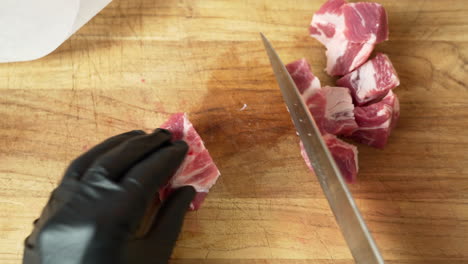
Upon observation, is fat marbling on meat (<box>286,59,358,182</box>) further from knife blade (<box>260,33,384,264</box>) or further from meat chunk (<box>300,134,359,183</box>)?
knife blade (<box>260,33,384,264</box>)

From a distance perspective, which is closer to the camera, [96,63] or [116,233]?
[116,233]

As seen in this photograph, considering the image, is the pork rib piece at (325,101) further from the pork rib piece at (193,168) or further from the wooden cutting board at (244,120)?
the pork rib piece at (193,168)

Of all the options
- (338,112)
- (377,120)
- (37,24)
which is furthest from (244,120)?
(37,24)

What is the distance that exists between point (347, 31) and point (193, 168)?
1.21 meters

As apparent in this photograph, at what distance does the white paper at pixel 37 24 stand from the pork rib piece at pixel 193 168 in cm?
87

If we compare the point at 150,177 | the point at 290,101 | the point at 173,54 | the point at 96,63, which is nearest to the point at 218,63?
the point at 173,54

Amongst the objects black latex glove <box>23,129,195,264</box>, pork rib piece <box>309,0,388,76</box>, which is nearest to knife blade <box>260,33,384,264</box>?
pork rib piece <box>309,0,388,76</box>

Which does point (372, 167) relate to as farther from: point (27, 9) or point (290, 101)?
point (27, 9)

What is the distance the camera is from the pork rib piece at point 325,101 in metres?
2.42

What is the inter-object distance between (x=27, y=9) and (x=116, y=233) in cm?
158

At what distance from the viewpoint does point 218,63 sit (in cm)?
253

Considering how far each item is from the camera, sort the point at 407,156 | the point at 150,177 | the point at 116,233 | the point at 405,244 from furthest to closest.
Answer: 1. the point at 407,156
2. the point at 405,244
3. the point at 150,177
4. the point at 116,233

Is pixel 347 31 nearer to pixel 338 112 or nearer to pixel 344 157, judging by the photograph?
pixel 338 112

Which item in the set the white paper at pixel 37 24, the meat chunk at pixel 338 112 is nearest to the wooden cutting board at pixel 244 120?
the white paper at pixel 37 24
